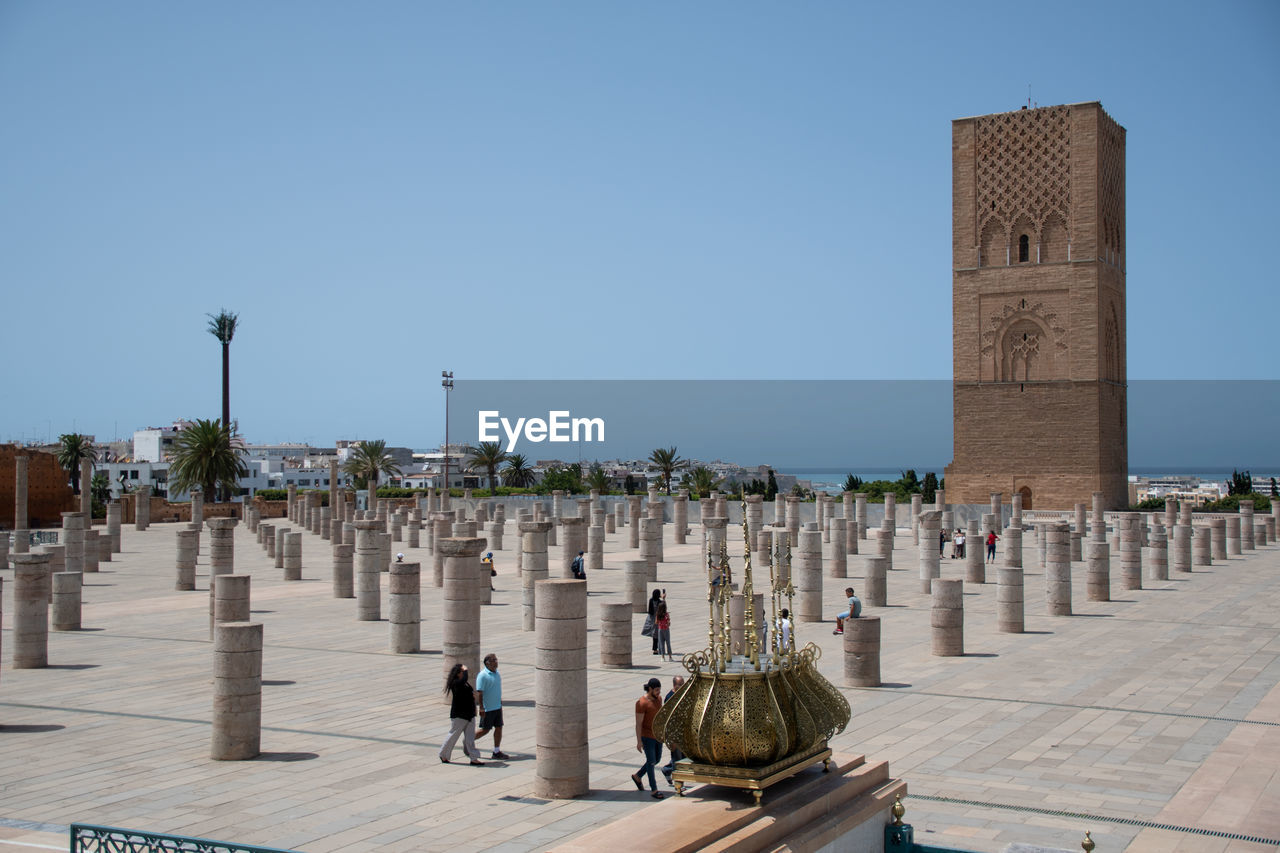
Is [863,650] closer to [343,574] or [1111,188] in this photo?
[343,574]

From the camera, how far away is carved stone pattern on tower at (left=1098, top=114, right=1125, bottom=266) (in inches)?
1924

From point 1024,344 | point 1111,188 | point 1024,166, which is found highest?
point 1024,166

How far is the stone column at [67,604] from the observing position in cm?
1922

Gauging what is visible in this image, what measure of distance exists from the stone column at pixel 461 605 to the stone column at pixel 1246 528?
27196 millimetres

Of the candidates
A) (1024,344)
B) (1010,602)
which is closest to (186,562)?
(1010,602)

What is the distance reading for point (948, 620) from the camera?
16.1 m

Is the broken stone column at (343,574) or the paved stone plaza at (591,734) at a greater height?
the broken stone column at (343,574)

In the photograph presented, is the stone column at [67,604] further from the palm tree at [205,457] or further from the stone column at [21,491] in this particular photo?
the palm tree at [205,457]

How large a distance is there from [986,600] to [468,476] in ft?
300

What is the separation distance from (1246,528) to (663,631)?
84.3 feet

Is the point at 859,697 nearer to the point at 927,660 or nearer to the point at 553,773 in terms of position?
the point at 927,660

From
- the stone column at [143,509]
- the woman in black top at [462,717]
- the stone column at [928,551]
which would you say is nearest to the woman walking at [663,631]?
the woman in black top at [462,717]

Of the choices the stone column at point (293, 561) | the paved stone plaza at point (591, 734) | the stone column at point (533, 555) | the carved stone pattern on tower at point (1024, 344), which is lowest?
the paved stone plaza at point (591, 734)

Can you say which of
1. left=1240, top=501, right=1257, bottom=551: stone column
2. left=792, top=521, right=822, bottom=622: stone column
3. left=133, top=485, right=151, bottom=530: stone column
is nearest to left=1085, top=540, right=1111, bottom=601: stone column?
left=792, top=521, right=822, bottom=622: stone column
